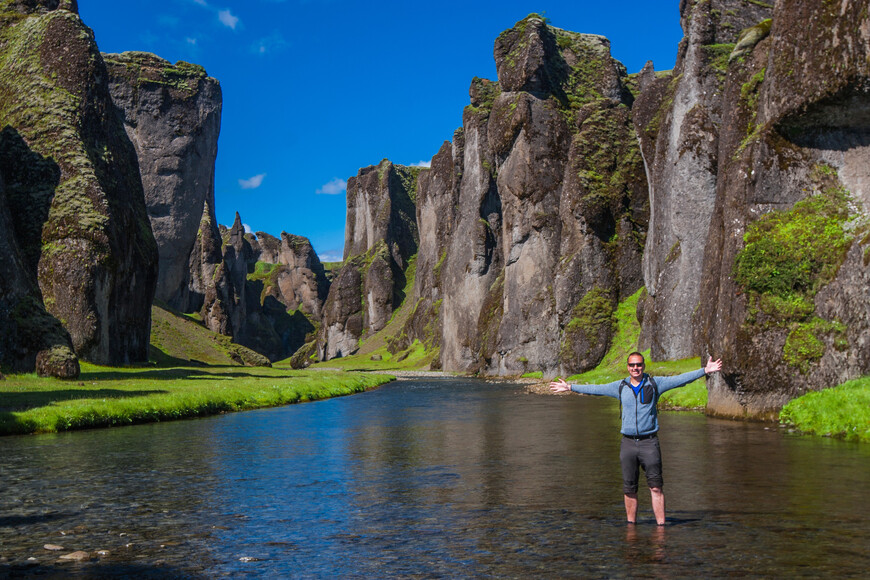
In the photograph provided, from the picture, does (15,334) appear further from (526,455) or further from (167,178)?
(167,178)

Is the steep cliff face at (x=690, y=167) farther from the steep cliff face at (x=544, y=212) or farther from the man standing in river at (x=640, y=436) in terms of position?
the man standing in river at (x=640, y=436)

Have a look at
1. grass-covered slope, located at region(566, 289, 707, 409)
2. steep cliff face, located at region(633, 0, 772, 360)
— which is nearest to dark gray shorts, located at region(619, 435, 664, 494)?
grass-covered slope, located at region(566, 289, 707, 409)

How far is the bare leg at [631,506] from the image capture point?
13.5 meters

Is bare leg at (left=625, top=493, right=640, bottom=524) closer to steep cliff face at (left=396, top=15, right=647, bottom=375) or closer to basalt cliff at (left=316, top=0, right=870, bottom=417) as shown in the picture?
basalt cliff at (left=316, top=0, right=870, bottom=417)

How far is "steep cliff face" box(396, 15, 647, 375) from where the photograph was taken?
265 ft

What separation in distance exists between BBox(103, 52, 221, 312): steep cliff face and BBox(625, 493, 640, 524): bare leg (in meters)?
141

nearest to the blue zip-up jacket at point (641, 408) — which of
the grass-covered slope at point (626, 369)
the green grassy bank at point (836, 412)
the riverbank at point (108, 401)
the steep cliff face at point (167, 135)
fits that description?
the green grassy bank at point (836, 412)

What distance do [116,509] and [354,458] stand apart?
9181mm

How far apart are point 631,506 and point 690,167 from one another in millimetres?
50782

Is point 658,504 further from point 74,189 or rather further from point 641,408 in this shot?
point 74,189

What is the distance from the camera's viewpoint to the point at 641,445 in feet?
44.4

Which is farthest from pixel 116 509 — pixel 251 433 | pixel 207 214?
pixel 207 214

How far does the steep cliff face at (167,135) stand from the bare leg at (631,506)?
140967 millimetres

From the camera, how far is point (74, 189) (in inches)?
2751
